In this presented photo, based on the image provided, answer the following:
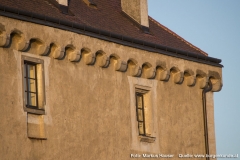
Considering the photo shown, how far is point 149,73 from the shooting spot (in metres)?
31.2

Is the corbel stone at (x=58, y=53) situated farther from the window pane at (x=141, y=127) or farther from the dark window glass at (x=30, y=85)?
the window pane at (x=141, y=127)

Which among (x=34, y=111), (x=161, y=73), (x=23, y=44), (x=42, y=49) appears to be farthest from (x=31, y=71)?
(x=161, y=73)

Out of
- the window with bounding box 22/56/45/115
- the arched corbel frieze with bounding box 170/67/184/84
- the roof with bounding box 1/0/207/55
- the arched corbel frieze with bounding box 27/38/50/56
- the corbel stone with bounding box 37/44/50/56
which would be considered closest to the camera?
the window with bounding box 22/56/45/115

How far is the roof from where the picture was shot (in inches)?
1115

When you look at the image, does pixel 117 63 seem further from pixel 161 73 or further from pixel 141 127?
pixel 141 127

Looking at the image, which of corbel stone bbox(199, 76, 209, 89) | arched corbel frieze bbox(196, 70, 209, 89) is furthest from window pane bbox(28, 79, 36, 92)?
corbel stone bbox(199, 76, 209, 89)

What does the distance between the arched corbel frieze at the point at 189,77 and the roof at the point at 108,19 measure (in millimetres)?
1034

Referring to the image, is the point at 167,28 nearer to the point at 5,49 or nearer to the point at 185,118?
the point at 185,118

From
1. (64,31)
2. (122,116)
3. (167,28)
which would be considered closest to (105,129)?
(122,116)

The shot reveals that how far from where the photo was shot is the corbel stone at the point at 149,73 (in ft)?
102

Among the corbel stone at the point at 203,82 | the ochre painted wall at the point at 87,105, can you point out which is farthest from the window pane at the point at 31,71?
the corbel stone at the point at 203,82

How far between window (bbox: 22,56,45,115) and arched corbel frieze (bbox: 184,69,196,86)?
271 inches

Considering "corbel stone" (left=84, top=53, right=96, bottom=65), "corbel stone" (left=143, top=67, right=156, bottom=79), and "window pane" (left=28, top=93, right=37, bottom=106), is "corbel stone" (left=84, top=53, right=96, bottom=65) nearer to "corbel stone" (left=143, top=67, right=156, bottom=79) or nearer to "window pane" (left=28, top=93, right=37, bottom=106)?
"window pane" (left=28, top=93, right=37, bottom=106)

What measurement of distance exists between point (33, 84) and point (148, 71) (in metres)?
5.15
